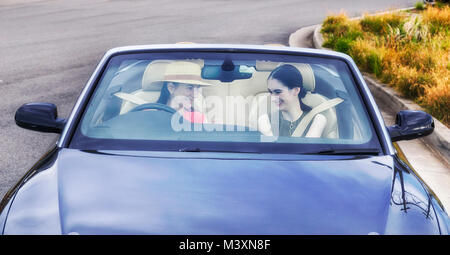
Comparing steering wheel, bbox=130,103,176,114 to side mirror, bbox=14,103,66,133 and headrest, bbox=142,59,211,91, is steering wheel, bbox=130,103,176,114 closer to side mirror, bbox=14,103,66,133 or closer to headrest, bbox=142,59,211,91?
headrest, bbox=142,59,211,91

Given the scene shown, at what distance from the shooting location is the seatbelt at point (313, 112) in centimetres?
357

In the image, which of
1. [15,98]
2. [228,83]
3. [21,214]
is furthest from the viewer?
[15,98]

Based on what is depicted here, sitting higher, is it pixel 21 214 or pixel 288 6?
pixel 21 214

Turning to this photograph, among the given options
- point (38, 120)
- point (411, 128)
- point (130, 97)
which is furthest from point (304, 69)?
point (38, 120)

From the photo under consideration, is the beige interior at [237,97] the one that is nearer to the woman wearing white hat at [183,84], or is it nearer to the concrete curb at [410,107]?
the woman wearing white hat at [183,84]

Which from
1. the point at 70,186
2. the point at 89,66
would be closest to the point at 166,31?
the point at 89,66

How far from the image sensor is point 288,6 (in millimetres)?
25672

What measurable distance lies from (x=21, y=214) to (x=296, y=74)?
1.87 m

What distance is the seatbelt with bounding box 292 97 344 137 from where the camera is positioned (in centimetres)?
357

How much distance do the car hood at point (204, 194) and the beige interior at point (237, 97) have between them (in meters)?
0.51

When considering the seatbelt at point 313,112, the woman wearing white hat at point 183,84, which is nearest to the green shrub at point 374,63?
the seatbelt at point 313,112

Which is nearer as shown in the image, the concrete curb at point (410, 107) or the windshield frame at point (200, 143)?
the windshield frame at point (200, 143)

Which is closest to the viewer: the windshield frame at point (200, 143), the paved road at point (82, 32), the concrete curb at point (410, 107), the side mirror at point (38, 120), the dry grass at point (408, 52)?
the windshield frame at point (200, 143)

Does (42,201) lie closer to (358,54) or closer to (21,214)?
(21,214)
